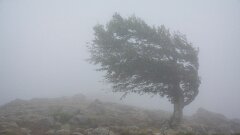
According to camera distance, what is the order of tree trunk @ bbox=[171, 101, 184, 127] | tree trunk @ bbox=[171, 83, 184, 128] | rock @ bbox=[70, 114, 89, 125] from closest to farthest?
rock @ bbox=[70, 114, 89, 125], tree trunk @ bbox=[171, 101, 184, 127], tree trunk @ bbox=[171, 83, 184, 128]

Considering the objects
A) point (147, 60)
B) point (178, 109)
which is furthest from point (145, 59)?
point (178, 109)

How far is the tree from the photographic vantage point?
3512 cm

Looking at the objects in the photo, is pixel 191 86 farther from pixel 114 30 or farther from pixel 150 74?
pixel 114 30

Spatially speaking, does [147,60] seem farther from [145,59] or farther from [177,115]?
[177,115]

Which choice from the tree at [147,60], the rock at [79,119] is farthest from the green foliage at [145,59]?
the rock at [79,119]

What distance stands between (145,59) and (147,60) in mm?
327

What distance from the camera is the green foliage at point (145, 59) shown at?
3512cm

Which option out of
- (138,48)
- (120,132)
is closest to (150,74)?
(138,48)

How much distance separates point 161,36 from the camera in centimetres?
3594

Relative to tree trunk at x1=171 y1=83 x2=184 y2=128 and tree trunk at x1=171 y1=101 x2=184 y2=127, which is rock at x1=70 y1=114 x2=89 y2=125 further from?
tree trunk at x1=171 y1=83 x2=184 y2=128

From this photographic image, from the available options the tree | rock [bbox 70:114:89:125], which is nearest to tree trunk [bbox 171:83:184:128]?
the tree

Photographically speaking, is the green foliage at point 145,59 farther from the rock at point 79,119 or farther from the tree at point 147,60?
the rock at point 79,119

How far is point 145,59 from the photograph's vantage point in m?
34.7

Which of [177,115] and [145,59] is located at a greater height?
[145,59]
